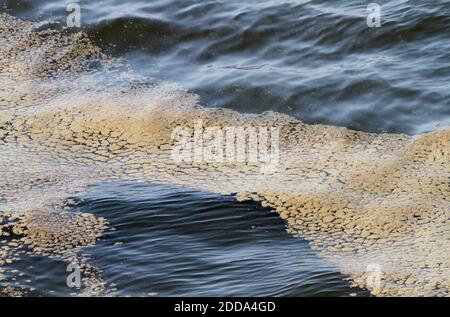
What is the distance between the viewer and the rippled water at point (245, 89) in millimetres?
3211

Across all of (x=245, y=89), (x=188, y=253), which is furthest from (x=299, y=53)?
(x=188, y=253)

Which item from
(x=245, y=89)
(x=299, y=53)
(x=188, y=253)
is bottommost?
(x=188, y=253)

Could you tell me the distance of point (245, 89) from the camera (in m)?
4.98

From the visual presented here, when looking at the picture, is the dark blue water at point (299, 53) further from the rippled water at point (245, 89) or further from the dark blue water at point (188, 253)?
the dark blue water at point (188, 253)

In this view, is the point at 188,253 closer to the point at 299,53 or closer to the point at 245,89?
the point at 245,89

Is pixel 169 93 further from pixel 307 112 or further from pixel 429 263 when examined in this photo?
pixel 429 263

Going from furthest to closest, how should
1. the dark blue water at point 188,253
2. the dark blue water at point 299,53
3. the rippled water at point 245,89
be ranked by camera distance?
the dark blue water at point 299,53, the rippled water at point 245,89, the dark blue water at point 188,253

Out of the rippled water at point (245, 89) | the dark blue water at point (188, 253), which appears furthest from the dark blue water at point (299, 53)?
the dark blue water at point (188, 253)

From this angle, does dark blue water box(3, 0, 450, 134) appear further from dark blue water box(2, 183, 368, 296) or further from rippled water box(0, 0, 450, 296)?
dark blue water box(2, 183, 368, 296)

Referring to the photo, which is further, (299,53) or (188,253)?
(299,53)

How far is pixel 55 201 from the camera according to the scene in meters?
3.81

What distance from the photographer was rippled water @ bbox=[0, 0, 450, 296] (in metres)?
3.21
